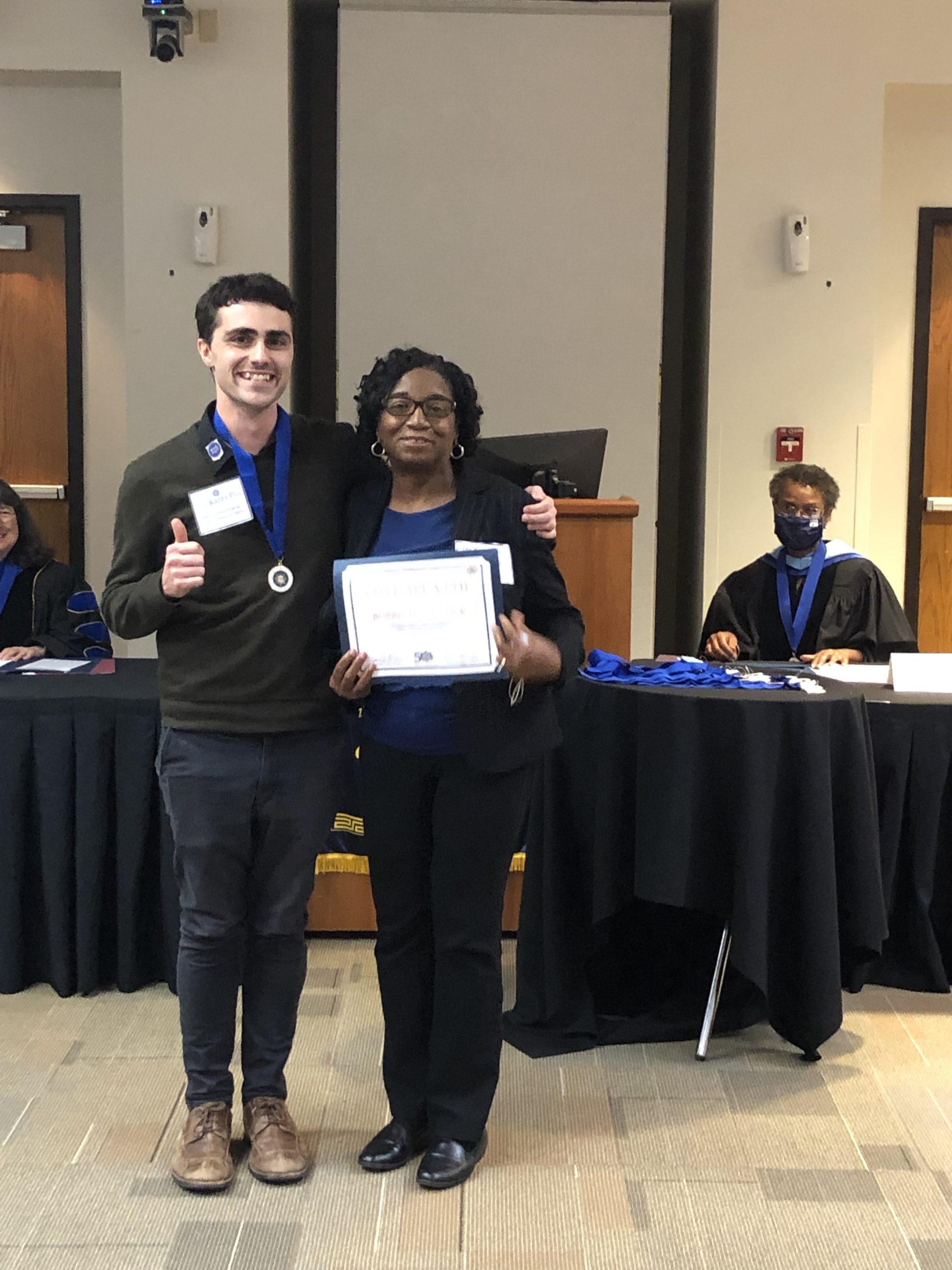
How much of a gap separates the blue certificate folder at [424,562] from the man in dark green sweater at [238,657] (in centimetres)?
12

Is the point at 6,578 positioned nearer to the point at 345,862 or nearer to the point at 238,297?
the point at 345,862

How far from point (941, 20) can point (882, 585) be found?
2405mm

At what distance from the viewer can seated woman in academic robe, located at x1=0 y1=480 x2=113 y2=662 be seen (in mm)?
3857

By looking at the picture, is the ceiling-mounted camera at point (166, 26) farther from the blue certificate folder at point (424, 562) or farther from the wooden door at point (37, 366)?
the blue certificate folder at point (424, 562)

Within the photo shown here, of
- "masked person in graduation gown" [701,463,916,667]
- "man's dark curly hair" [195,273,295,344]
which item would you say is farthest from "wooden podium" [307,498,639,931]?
"man's dark curly hair" [195,273,295,344]

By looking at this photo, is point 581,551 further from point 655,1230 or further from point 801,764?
point 655,1230

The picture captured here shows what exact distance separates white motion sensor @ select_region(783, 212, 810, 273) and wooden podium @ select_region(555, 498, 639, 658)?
2103 millimetres

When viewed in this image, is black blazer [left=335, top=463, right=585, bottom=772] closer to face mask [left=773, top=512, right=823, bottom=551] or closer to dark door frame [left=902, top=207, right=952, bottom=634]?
face mask [left=773, top=512, right=823, bottom=551]

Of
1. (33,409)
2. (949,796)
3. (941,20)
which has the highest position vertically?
(941,20)

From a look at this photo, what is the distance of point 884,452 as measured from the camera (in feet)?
17.1

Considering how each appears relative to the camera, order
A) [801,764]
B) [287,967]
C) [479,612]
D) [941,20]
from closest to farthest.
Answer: [479,612] < [287,967] < [801,764] < [941,20]

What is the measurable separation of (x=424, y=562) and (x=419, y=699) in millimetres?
266

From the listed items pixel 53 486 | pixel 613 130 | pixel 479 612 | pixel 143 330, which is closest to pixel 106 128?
pixel 143 330

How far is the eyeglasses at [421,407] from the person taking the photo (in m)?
1.95
